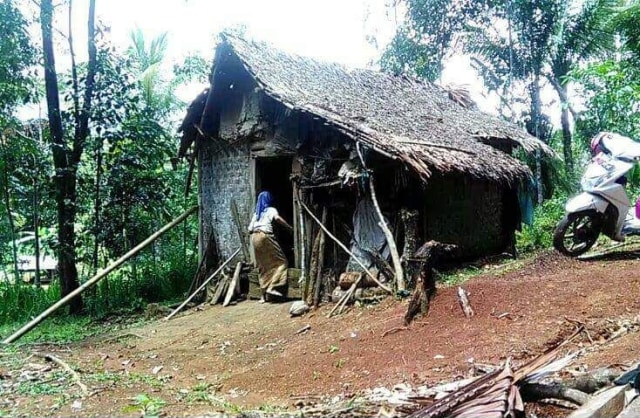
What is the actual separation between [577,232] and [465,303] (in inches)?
118

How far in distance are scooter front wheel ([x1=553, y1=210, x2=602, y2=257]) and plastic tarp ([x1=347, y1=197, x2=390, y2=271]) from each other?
2.25 m

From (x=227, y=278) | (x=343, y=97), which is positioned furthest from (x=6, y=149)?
(x=343, y=97)

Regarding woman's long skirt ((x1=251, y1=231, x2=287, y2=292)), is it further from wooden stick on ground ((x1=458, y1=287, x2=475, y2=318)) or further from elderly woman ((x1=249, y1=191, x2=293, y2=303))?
wooden stick on ground ((x1=458, y1=287, x2=475, y2=318))

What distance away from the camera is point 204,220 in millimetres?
10562

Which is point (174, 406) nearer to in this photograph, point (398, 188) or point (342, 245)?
point (342, 245)

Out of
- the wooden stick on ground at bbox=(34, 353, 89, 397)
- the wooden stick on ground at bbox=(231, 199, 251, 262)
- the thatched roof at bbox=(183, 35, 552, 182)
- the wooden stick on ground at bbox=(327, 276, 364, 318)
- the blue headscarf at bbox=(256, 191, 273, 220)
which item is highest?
the thatched roof at bbox=(183, 35, 552, 182)

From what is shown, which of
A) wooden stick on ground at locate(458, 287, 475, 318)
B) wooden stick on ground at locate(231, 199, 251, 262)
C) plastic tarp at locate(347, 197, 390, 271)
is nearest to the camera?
wooden stick on ground at locate(458, 287, 475, 318)

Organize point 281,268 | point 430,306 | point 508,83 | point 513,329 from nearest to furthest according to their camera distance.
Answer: point 513,329 < point 430,306 < point 281,268 < point 508,83

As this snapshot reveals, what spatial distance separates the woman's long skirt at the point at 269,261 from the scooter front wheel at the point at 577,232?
3854 millimetres

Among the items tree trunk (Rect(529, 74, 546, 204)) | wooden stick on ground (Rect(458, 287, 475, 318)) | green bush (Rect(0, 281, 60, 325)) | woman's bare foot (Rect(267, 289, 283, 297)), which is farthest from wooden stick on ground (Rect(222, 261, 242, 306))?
tree trunk (Rect(529, 74, 546, 204))

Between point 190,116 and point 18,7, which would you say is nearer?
point 18,7

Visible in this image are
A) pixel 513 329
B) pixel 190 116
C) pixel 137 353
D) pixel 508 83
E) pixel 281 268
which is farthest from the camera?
pixel 508 83

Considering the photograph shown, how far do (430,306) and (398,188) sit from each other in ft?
9.19

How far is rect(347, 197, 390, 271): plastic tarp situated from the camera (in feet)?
26.6
